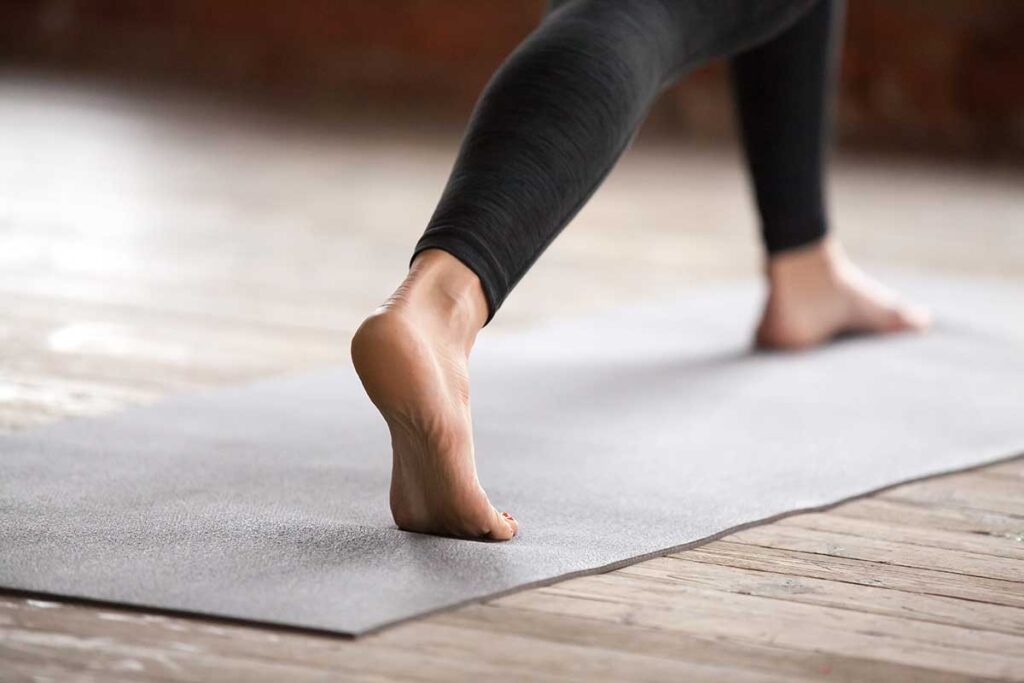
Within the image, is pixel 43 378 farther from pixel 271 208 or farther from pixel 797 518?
pixel 271 208

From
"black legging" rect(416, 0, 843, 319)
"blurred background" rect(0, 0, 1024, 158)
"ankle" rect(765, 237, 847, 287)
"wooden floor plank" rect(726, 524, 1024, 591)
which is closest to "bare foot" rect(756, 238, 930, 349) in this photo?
"ankle" rect(765, 237, 847, 287)

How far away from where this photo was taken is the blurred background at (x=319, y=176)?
5.58 ft

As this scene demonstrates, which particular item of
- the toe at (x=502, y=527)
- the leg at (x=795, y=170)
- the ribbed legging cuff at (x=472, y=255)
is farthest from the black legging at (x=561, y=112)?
the leg at (x=795, y=170)

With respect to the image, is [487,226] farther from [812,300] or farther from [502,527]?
[812,300]

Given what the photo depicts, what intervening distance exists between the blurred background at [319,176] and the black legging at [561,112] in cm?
50

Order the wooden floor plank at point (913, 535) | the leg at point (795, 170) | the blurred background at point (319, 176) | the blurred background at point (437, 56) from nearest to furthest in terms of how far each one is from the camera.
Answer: the wooden floor plank at point (913, 535), the leg at point (795, 170), the blurred background at point (319, 176), the blurred background at point (437, 56)

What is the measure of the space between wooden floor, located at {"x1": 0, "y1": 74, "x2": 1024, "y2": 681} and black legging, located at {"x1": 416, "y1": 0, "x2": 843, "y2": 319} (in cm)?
22

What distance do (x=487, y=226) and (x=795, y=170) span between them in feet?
2.50

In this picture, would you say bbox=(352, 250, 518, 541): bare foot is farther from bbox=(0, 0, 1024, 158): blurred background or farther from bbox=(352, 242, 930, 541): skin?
bbox=(0, 0, 1024, 158): blurred background

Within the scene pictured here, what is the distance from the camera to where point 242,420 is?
130 centimetres

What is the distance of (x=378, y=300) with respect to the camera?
1.88m

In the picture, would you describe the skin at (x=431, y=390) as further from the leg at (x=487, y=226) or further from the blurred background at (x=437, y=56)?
the blurred background at (x=437, y=56)

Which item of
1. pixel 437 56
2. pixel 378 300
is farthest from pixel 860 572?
pixel 437 56

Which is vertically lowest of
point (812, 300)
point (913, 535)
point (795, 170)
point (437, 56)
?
point (913, 535)
